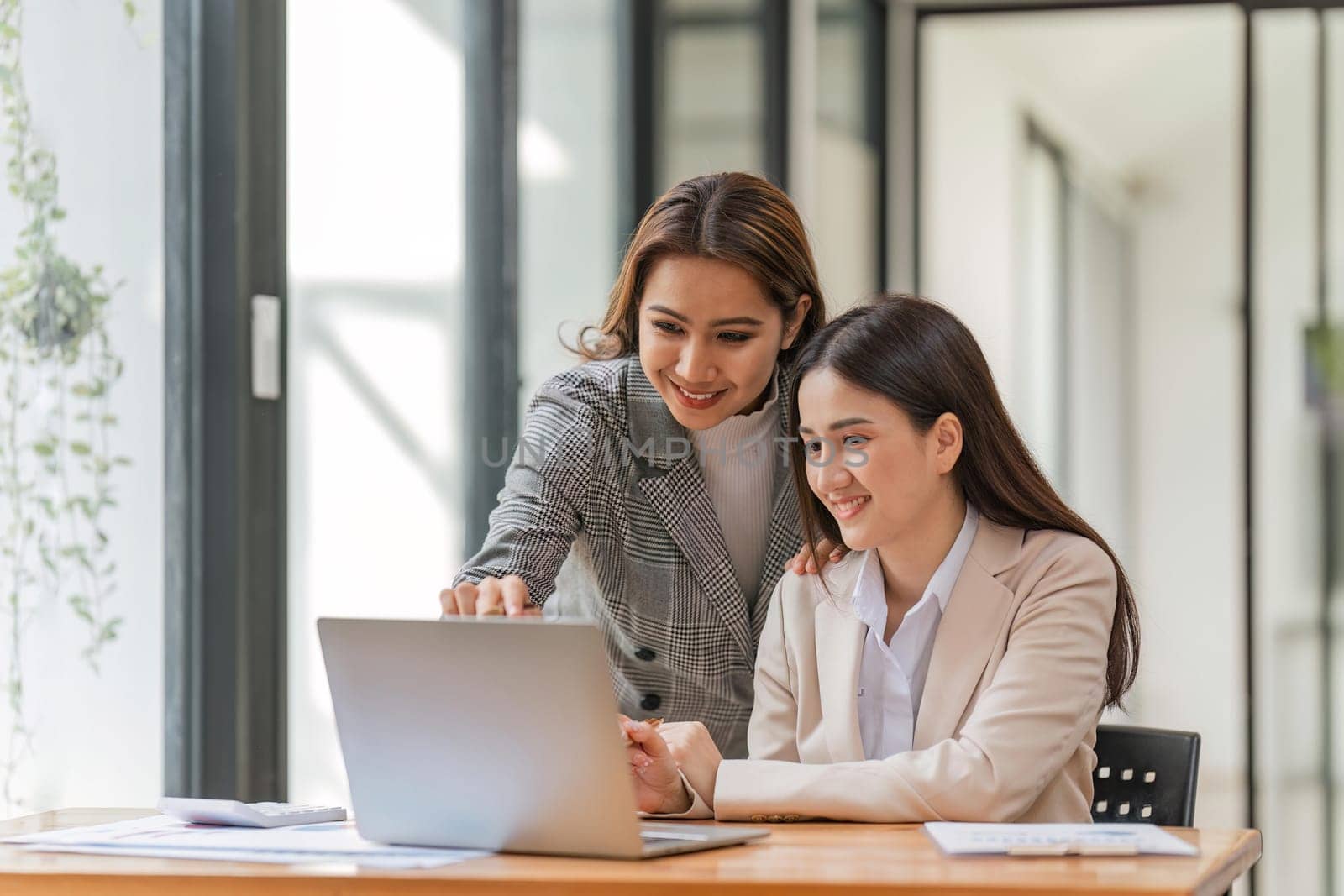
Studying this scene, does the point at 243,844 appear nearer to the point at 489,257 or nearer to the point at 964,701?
the point at 964,701

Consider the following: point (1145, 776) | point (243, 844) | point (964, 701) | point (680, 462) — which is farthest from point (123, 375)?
point (1145, 776)

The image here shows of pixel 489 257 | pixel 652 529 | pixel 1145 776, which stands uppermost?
pixel 489 257

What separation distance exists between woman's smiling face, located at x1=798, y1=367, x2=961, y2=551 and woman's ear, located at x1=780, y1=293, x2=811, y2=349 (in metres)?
0.28

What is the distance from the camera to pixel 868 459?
5.79ft

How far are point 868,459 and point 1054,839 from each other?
1.73 feet

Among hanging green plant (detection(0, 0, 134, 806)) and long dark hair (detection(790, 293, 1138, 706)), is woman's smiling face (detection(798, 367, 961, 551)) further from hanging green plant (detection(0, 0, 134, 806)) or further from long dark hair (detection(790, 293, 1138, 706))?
hanging green plant (detection(0, 0, 134, 806))

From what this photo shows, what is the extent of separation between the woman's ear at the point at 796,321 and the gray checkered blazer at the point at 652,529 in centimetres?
6

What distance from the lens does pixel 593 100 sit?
11.9 ft

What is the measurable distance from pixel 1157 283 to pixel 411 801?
3487 mm

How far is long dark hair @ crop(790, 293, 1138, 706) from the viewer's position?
1792 millimetres

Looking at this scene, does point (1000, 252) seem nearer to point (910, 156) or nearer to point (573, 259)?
point (910, 156)

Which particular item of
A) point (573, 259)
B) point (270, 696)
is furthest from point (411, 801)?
point (573, 259)

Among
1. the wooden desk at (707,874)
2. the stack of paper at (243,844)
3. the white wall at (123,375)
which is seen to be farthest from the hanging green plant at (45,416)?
the wooden desk at (707,874)

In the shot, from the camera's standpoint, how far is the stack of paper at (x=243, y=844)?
1.38 meters
